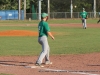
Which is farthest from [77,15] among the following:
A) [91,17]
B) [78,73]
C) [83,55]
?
[78,73]

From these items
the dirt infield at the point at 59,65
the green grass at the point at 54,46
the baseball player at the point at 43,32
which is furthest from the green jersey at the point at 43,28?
the green grass at the point at 54,46

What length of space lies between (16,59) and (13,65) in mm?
1887

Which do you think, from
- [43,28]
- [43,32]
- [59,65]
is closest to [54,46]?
[59,65]

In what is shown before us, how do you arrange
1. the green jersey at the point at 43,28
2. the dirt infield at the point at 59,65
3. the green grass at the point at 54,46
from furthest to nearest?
the green grass at the point at 54,46 < the green jersey at the point at 43,28 < the dirt infield at the point at 59,65

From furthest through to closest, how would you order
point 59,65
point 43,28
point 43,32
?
1. point 59,65
2. point 43,32
3. point 43,28

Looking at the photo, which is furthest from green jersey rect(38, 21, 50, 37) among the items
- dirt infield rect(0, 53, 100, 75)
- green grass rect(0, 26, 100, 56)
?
green grass rect(0, 26, 100, 56)

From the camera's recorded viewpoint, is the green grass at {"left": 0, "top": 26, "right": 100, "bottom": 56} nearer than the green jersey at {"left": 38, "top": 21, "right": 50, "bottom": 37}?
No

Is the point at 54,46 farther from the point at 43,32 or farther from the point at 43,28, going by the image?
the point at 43,28

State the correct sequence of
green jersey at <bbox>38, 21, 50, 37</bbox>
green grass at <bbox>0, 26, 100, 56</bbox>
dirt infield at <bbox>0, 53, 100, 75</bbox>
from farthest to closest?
green grass at <bbox>0, 26, 100, 56</bbox> → green jersey at <bbox>38, 21, 50, 37</bbox> → dirt infield at <bbox>0, 53, 100, 75</bbox>

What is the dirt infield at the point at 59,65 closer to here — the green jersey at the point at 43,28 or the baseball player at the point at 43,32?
the baseball player at the point at 43,32

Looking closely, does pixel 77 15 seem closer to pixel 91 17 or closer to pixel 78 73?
pixel 91 17

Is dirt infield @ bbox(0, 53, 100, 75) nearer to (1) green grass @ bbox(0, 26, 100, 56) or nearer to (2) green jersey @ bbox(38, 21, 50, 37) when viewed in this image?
(2) green jersey @ bbox(38, 21, 50, 37)

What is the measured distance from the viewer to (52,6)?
10400cm

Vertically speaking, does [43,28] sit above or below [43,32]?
above
